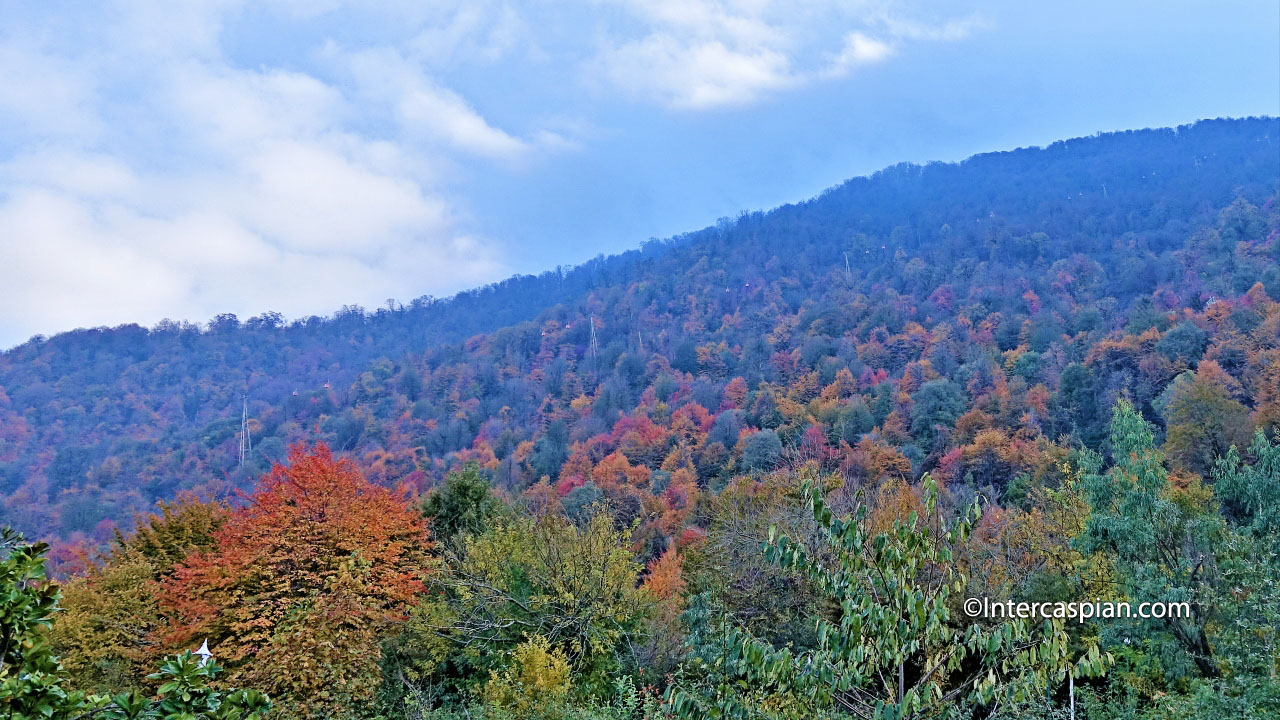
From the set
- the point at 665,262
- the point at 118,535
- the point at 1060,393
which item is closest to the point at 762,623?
the point at 118,535

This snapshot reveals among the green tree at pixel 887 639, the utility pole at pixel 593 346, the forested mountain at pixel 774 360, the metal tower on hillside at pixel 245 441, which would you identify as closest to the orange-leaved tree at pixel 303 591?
the green tree at pixel 887 639

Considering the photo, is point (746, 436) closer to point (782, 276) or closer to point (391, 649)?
point (391, 649)

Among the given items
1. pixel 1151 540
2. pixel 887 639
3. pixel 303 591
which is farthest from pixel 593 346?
pixel 887 639

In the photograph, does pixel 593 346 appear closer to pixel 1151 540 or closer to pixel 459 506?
pixel 459 506

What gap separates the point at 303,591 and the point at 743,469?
115ft

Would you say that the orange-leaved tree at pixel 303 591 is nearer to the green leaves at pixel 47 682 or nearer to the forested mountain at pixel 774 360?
the green leaves at pixel 47 682

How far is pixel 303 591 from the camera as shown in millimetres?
17766

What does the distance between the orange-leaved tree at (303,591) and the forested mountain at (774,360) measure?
20.6m

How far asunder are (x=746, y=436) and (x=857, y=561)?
4846 centimetres

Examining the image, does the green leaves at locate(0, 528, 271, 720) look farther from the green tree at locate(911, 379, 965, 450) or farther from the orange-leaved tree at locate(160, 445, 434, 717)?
the green tree at locate(911, 379, 965, 450)

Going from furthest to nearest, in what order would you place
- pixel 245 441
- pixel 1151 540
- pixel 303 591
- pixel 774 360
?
pixel 245 441
pixel 774 360
pixel 303 591
pixel 1151 540

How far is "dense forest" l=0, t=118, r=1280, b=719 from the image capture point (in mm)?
11023

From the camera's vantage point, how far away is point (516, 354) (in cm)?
9819

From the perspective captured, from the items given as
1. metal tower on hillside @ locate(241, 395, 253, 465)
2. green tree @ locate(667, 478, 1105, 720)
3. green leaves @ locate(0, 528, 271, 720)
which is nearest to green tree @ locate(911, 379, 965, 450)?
green tree @ locate(667, 478, 1105, 720)
